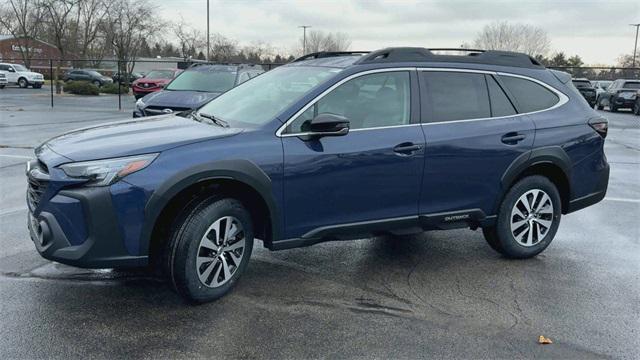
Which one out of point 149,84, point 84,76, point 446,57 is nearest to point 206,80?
point 446,57

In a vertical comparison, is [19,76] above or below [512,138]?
above

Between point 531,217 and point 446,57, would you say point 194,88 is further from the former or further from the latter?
point 531,217

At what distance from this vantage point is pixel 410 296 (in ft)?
14.4

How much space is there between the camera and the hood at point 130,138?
3768 millimetres

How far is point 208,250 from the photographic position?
399cm

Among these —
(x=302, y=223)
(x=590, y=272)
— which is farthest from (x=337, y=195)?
(x=590, y=272)

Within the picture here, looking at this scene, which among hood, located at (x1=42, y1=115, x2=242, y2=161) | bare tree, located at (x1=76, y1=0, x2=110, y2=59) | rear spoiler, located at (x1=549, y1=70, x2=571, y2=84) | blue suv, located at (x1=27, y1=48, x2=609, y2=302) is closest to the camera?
blue suv, located at (x1=27, y1=48, x2=609, y2=302)

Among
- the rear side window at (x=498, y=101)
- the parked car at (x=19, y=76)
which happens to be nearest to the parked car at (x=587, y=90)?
the rear side window at (x=498, y=101)

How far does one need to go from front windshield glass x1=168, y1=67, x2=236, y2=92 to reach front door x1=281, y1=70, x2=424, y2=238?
25.2 ft

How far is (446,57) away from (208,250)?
2.68 metres

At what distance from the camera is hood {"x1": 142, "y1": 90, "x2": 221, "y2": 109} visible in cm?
1090

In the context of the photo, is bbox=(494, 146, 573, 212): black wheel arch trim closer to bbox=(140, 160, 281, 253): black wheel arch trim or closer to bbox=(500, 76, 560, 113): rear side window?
bbox=(500, 76, 560, 113): rear side window

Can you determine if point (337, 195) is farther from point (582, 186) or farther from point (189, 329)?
point (582, 186)

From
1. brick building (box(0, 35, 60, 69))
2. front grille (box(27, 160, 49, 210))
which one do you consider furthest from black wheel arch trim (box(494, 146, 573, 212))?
brick building (box(0, 35, 60, 69))
